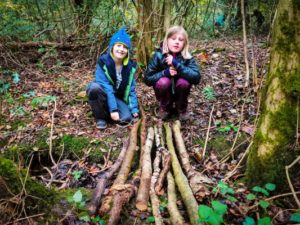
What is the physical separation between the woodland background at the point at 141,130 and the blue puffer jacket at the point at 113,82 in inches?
11.6

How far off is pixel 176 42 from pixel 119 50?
0.81 metres

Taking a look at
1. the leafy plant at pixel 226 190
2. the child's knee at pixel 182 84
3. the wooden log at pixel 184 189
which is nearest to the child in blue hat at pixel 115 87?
the child's knee at pixel 182 84

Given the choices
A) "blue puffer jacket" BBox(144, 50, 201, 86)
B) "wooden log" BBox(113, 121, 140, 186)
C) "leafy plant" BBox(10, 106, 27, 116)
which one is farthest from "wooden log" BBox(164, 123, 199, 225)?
"leafy plant" BBox(10, 106, 27, 116)

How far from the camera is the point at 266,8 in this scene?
360 inches

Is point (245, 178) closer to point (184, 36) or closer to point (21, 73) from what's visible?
point (184, 36)

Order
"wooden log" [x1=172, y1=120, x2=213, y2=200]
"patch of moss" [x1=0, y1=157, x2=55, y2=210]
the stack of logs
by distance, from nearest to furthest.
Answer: "patch of moss" [x1=0, y1=157, x2=55, y2=210] → the stack of logs → "wooden log" [x1=172, y1=120, x2=213, y2=200]

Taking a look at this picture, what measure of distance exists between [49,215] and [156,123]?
229cm

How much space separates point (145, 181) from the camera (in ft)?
9.84

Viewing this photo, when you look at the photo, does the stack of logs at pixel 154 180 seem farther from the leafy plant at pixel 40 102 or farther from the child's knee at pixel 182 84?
the leafy plant at pixel 40 102

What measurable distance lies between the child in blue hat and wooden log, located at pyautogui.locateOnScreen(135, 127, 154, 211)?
0.82 m

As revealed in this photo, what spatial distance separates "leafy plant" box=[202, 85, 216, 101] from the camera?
4963mm

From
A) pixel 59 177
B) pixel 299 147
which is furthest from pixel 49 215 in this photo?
pixel 299 147

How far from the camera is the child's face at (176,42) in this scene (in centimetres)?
414

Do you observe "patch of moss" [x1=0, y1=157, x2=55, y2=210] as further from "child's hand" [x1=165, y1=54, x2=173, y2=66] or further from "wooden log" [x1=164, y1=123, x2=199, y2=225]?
"child's hand" [x1=165, y1=54, x2=173, y2=66]
